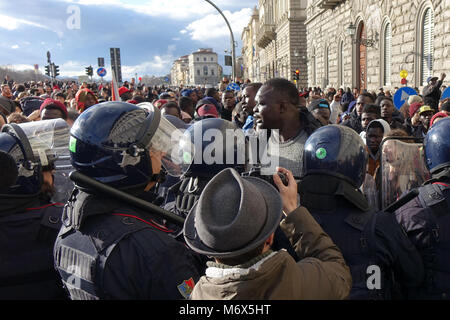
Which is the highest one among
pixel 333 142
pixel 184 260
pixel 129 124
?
pixel 129 124

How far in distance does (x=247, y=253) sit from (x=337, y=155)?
40.0 inches

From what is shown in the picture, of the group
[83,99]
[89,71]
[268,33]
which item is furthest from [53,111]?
[268,33]

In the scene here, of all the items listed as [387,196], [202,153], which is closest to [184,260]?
[202,153]

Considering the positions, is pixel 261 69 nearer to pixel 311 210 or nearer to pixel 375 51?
pixel 375 51

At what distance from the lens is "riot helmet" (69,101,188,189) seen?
1839mm

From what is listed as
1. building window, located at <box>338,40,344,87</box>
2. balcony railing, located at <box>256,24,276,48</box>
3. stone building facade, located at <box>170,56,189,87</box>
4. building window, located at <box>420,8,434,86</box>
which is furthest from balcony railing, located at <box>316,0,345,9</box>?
stone building facade, located at <box>170,56,189,87</box>

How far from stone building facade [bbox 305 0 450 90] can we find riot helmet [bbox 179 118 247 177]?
11809mm

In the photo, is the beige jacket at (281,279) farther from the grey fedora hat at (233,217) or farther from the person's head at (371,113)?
the person's head at (371,113)

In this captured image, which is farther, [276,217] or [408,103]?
[408,103]
